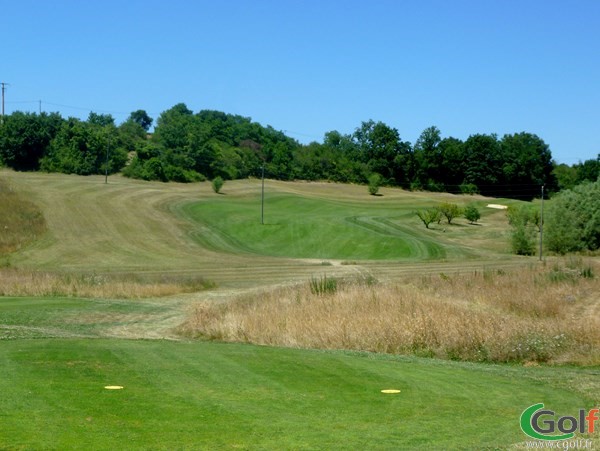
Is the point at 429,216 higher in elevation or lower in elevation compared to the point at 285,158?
lower

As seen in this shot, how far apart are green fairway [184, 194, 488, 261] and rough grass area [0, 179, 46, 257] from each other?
1508 centimetres

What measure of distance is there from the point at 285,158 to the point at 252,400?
437 feet

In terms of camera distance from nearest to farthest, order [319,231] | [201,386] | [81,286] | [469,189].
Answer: [201,386] < [81,286] < [319,231] < [469,189]

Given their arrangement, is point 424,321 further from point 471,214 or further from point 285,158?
point 285,158

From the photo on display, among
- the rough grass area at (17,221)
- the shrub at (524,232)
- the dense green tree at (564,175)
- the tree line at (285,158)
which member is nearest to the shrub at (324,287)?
the rough grass area at (17,221)

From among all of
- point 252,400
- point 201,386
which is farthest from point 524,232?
point 252,400

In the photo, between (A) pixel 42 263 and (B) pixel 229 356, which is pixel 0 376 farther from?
(A) pixel 42 263

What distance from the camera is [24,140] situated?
116375mm

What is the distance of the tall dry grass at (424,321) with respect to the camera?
827 inches

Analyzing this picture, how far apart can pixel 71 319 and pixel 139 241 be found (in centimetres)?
5107

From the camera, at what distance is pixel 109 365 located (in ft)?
48.8
